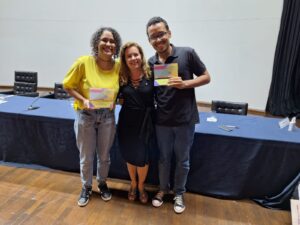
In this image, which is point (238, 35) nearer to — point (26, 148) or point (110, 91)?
point (110, 91)

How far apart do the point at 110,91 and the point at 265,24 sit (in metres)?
3.97

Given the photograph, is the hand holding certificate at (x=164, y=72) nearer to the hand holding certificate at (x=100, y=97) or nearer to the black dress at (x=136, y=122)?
the black dress at (x=136, y=122)

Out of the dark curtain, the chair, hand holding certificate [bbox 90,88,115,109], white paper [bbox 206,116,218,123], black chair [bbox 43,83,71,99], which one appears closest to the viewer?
hand holding certificate [bbox 90,88,115,109]

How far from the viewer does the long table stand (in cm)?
191

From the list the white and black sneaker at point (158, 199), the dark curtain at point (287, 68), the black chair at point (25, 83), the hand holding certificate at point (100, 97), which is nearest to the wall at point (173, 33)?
the dark curtain at point (287, 68)

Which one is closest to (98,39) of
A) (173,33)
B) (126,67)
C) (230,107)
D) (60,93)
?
(126,67)

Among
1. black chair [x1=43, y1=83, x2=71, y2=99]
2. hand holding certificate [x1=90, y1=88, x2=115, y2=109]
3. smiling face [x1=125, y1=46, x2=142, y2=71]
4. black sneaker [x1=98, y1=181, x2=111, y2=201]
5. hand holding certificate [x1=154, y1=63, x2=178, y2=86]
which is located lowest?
black sneaker [x1=98, y1=181, x2=111, y2=201]

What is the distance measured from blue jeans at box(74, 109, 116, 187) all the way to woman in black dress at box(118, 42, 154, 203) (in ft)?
0.31

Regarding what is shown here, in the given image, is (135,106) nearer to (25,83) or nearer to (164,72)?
(164,72)

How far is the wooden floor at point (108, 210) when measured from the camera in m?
1.79

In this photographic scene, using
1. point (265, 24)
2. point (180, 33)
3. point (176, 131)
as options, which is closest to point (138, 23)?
point (180, 33)

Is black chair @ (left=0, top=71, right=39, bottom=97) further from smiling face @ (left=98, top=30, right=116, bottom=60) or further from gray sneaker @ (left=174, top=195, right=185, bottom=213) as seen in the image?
gray sneaker @ (left=174, top=195, right=185, bottom=213)

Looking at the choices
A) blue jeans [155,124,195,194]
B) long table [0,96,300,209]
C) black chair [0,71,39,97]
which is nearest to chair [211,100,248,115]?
long table [0,96,300,209]

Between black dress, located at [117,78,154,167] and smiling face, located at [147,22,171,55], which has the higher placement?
smiling face, located at [147,22,171,55]
